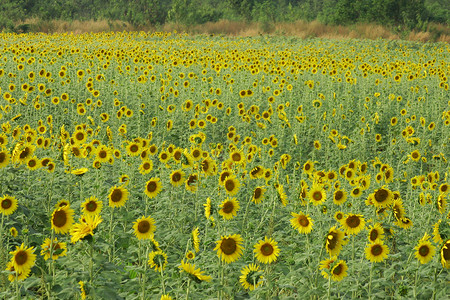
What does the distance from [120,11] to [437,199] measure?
37.8 m

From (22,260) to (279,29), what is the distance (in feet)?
85.7

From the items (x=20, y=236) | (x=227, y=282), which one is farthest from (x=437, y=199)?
(x=20, y=236)

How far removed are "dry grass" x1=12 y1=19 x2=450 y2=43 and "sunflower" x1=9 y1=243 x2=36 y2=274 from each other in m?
23.8

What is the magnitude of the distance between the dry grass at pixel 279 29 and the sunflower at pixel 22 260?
23.8 metres

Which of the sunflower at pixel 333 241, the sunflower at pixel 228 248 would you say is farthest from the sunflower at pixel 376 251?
the sunflower at pixel 228 248

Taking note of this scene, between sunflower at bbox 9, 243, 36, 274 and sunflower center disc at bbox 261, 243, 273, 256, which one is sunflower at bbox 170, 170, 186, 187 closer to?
sunflower center disc at bbox 261, 243, 273, 256

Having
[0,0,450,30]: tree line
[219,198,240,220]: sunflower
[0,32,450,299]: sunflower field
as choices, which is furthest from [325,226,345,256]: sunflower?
[0,0,450,30]: tree line

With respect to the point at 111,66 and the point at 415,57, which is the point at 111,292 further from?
the point at 415,57

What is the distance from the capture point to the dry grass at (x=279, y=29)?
2405 centimetres

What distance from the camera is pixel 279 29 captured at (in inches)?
1045

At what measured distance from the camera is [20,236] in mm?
3152

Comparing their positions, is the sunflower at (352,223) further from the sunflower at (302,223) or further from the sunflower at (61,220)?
the sunflower at (61,220)

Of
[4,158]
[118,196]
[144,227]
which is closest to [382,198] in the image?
[144,227]

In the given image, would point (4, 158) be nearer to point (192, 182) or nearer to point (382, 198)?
point (192, 182)
